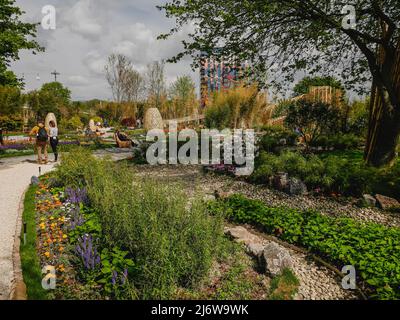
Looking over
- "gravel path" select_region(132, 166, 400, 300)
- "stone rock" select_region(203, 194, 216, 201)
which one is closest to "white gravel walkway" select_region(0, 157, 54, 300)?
"gravel path" select_region(132, 166, 400, 300)

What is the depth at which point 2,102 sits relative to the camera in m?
22.6

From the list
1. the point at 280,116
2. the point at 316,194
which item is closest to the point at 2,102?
the point at 280,116

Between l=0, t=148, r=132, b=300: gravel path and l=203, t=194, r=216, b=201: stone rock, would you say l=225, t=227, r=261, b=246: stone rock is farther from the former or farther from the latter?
l=0, t=148, r=132, b=300: gravel path

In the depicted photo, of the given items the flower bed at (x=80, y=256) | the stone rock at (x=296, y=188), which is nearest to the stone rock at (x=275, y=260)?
the flower bed at (x=80, y=256)

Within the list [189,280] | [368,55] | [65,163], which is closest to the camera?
[189,280]

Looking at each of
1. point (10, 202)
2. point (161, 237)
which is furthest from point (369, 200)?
point (10, 202)

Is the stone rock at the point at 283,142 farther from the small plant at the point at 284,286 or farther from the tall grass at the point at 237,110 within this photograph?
the small plant at the point at 284,286

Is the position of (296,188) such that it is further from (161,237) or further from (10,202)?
(10,202)

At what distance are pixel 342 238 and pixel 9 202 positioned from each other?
6612 mm

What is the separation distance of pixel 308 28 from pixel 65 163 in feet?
25.5

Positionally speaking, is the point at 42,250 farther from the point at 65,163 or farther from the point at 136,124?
the point at 136,124

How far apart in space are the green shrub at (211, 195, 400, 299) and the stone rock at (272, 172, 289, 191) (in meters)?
1.41

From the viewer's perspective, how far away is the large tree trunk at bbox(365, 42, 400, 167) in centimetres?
820

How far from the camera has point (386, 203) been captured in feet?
20.7
